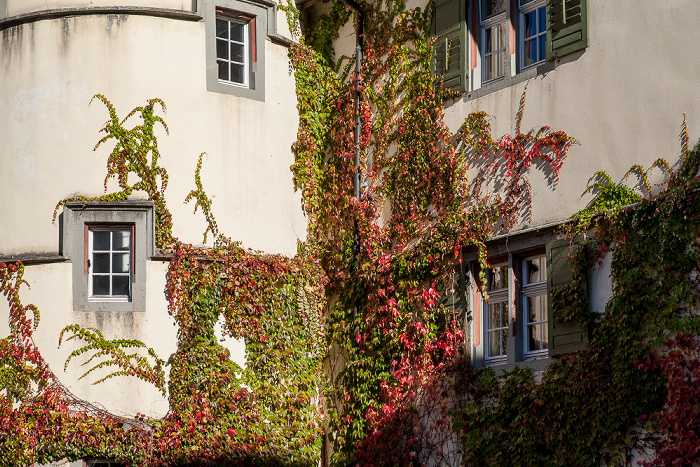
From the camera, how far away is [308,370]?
14164mm

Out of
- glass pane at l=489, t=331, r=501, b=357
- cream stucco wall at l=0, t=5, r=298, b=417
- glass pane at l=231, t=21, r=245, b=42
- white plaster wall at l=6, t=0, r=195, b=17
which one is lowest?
glass pane at l=489, t=331, r=501, b=357

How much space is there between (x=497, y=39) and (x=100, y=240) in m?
5.73

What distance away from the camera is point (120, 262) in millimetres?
13828

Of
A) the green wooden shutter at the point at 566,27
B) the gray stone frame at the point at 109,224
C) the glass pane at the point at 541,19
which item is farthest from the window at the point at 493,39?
the gray stone frame at the point at 109,224

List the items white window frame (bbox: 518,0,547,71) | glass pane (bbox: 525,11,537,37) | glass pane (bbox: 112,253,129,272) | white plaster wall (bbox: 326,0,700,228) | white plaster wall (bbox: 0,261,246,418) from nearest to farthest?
white plaster wall (bbox: 326,0,700,228) → white window frame (bbox: 518,0,547,71) → glass pane (bbox: 525,11,537,37) → white plaster wall (bbox: 0,261,246,418) → glass pane (bbox: 112,253,129,272)

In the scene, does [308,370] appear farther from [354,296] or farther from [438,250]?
[438,250]

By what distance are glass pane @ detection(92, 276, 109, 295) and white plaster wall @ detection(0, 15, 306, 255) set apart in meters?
0.72

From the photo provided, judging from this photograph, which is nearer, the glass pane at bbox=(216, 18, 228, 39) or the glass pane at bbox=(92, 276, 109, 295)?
the glass pane at bbox=(92, 276, 109, 295)

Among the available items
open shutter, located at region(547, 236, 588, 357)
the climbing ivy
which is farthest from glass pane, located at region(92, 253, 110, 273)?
open shutter, located at region(547, 236, 588, 357)

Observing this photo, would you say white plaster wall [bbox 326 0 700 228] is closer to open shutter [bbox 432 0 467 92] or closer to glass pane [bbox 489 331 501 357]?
open shutter [bbox 432 0 467 92]

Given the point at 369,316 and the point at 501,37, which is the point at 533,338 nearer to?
the point at 369,316

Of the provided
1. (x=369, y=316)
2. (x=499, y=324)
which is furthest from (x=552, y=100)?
(x=369, y=316)

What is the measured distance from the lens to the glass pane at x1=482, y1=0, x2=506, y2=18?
13586 mm

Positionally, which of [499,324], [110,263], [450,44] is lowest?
[499,324]
